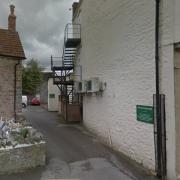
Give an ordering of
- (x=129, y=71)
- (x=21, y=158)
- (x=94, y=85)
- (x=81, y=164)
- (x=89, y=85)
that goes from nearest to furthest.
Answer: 1. (x=21, y=158)
2. (x=81, y=164)
3. (x=129, y=71)
4. (x=94, y=85)
5. (x=89, y=85)

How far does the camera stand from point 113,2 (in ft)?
37.7

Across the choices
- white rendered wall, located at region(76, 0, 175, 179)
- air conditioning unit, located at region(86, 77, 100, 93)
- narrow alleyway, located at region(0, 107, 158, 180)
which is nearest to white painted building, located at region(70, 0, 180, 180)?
white rendered wall, located at region(76, 0, 175, 179)

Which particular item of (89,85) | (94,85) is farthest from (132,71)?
(89,85)

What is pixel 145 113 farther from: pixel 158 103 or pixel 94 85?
pixel 94 85

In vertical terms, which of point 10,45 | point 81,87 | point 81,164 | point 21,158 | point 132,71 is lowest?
point 81,164

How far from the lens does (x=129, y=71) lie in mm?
9641

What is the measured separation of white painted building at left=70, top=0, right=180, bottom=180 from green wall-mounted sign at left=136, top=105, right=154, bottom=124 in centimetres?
16

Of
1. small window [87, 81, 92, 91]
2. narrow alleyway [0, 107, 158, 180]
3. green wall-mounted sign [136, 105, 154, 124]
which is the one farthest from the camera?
small window [87, 81, 92, 91]

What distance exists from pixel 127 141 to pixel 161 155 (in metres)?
2.43

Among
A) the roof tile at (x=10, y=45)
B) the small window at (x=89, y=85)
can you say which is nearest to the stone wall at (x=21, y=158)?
the small window at (x=89, y=85)

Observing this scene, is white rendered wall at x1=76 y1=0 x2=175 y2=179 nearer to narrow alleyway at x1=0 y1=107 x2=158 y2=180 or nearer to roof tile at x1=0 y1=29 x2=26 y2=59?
narrow alleyway at x1=0 y1=107 x2=158 y2=180

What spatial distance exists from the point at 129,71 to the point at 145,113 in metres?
1.86

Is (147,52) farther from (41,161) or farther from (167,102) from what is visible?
(41,161)

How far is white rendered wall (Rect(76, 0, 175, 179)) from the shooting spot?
7270 mm
